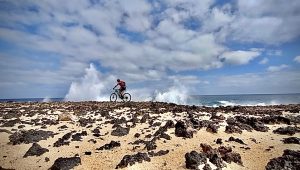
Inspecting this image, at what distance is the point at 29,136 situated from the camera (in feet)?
46.2

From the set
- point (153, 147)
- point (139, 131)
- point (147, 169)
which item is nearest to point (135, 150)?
point (153, 147)

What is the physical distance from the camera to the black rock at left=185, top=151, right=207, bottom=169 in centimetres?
918

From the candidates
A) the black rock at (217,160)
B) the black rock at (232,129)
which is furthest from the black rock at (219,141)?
the black rock at (217,160)

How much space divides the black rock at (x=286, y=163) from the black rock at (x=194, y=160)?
202 centimetres

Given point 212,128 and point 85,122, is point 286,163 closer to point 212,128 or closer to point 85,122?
point 212,128

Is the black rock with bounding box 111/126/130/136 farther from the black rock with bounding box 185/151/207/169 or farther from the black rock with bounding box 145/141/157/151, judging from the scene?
the black rock with bounding box 185/151/207/169

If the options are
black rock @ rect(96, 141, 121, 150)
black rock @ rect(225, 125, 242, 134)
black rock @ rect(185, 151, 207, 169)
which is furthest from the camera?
black rock @ rect(225, 125, 242, 134)

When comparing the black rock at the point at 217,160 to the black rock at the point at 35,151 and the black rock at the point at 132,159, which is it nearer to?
the black rock at the point at 132,159

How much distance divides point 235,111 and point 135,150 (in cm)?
1071

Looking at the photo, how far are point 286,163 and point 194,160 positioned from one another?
2861 mm

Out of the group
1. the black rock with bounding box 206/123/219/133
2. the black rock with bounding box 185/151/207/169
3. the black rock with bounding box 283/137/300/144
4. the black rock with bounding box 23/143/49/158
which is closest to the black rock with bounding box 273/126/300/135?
the black rock with bounding box 283/137/300/144

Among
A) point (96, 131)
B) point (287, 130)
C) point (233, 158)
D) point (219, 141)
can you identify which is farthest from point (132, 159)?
point (287, 130)

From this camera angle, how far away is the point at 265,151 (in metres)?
10.8

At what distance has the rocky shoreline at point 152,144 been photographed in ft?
32.0
